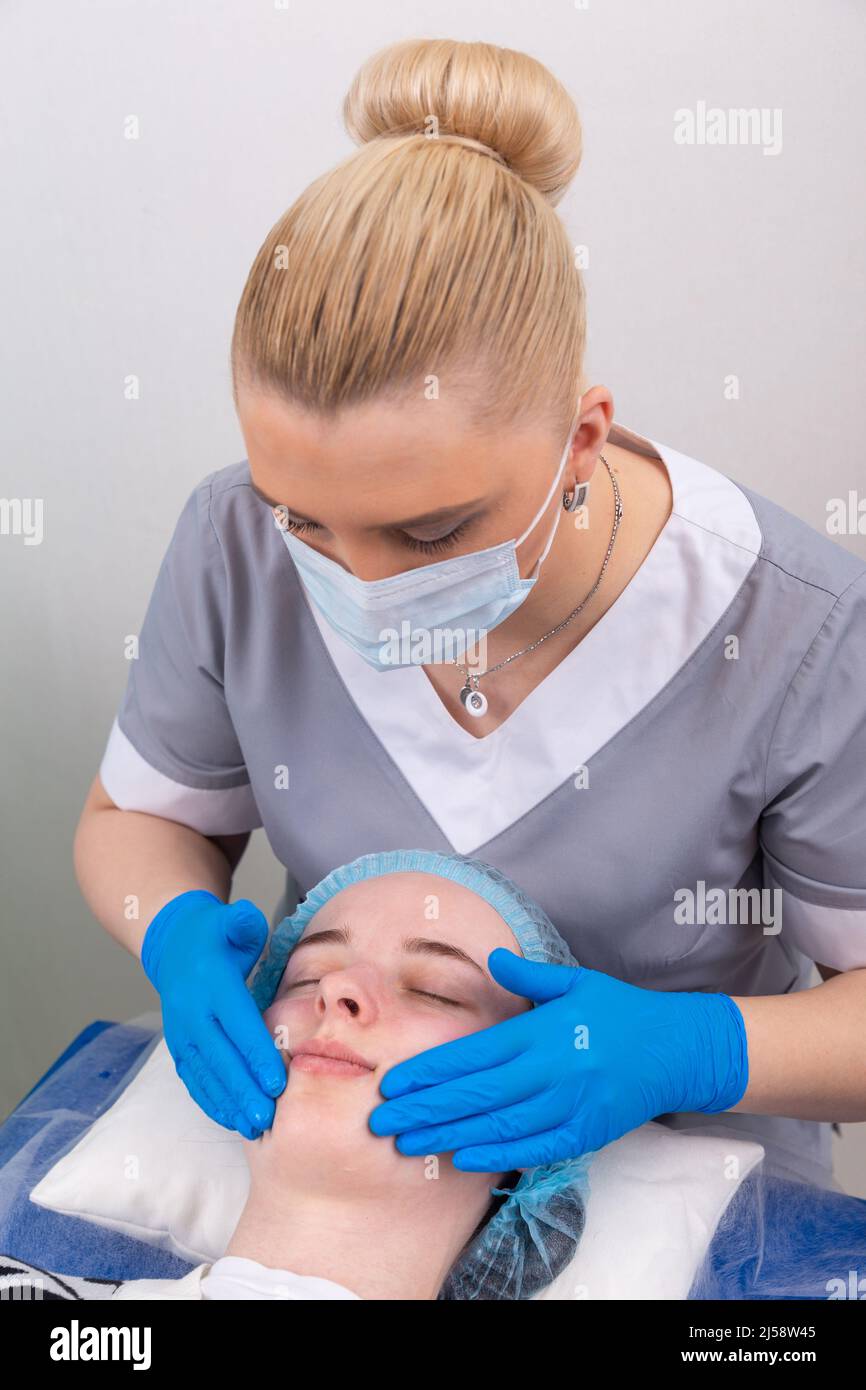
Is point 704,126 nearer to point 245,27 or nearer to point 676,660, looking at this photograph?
point 245,27

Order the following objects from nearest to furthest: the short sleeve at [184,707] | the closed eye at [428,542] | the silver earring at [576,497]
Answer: the closed eye at [428,542] → the silver earring at [576,497] → the short sleeve at [184,707]

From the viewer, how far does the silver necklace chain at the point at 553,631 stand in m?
1.37

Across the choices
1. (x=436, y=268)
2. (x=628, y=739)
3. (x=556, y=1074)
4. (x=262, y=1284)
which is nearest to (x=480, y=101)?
(x=436, y=268)

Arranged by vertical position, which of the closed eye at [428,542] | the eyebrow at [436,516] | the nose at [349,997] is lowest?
the nose at [349,997]

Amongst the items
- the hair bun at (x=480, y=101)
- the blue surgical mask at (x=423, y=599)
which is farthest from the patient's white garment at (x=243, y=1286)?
the hair bun at (x=480, y=101)

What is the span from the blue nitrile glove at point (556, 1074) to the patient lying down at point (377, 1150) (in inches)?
1.6

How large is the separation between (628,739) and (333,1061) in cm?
46

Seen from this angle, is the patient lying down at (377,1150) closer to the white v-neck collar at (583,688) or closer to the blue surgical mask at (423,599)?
the white v-neck collar at (583,688)

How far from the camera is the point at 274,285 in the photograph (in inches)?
41.5

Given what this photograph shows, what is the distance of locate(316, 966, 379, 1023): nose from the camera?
125 cm

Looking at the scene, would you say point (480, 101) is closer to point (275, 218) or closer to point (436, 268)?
point (436, 268)

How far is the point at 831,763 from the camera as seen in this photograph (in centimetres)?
128
